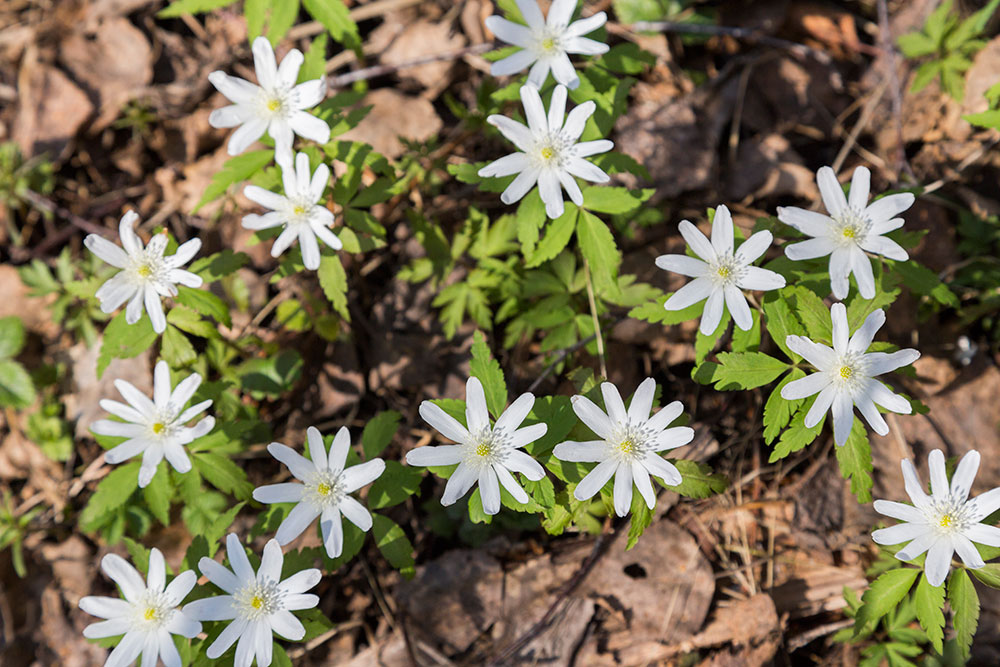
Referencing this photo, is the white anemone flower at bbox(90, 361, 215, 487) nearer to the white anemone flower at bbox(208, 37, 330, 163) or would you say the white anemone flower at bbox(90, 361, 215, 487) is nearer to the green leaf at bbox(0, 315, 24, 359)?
the white anemone flower at bbox(208, 37, 330, 163)

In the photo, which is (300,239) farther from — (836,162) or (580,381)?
(836,162)

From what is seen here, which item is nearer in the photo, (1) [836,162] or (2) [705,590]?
(2) [705,590]

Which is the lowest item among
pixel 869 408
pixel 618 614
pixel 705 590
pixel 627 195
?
pixel 618 614

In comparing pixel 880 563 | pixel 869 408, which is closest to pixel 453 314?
pixel 869 408

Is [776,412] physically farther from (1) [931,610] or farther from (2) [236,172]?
(2) [236,172]

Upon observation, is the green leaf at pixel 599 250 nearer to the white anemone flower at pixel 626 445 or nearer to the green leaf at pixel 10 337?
the white anemone flower at pixel 626 445

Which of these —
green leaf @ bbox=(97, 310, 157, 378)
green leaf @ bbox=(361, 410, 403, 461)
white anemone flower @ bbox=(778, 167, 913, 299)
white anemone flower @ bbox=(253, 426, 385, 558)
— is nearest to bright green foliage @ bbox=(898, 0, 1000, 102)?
white anemone flower @ bbox=(778, 167, 913, 299)

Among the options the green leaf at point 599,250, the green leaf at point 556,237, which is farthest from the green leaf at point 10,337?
the green leaf at point 599,250
